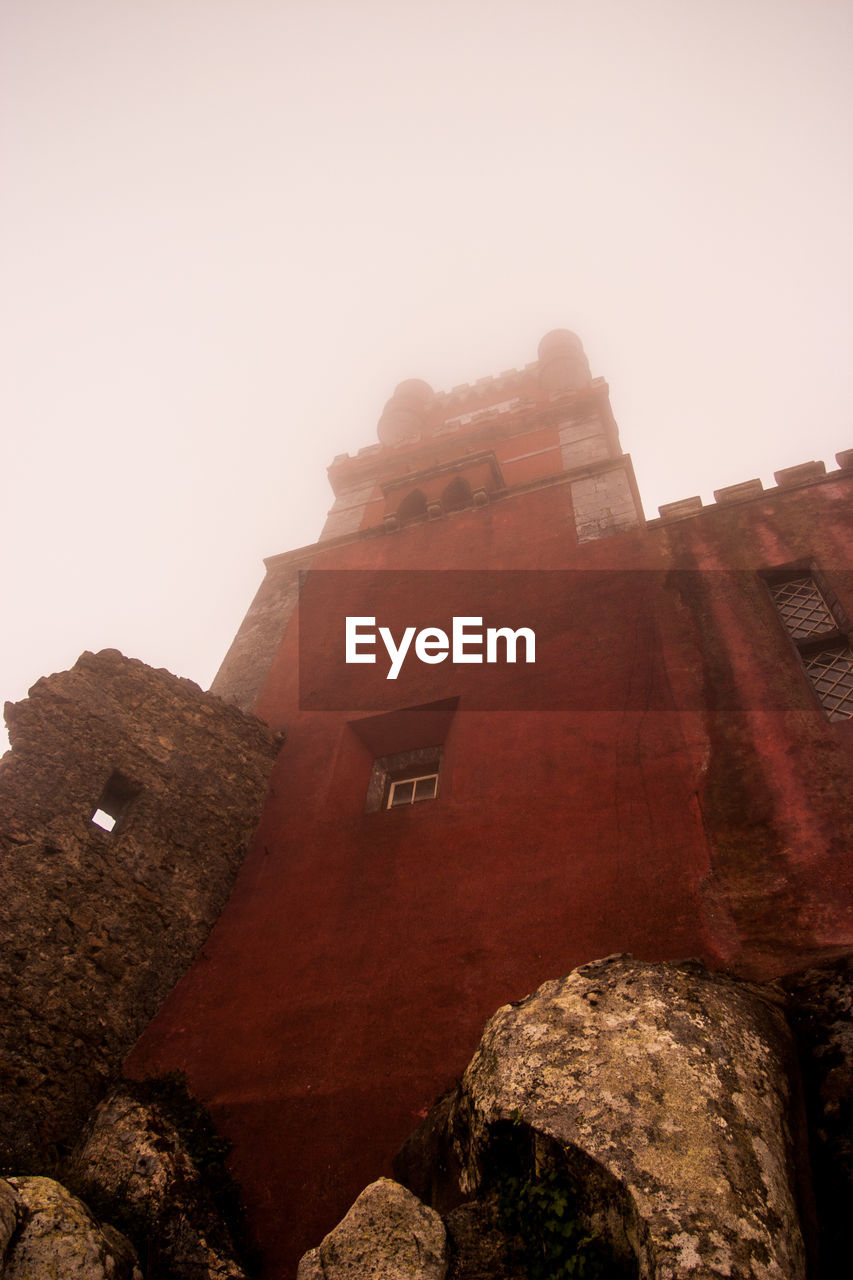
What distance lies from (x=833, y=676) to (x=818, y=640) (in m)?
0.45

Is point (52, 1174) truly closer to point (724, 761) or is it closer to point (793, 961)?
point (793, 961)

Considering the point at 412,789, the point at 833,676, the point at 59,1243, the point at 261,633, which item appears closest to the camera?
the point at 59,1243

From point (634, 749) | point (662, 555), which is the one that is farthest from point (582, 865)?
point (662, 555)

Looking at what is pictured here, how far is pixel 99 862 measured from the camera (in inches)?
264

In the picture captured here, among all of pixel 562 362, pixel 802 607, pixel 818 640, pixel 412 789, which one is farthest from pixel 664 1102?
pixel 562 362

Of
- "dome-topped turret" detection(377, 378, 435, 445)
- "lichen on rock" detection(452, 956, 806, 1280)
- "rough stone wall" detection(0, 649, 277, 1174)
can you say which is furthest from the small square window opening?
"dome-topped turret" detection(377, 378, 435, 445)

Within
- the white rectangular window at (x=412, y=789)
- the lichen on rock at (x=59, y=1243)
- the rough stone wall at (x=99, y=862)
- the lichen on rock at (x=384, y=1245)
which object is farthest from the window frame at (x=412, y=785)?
the lichen on rock at (x=59, y=1243)

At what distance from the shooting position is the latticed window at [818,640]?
6.93m

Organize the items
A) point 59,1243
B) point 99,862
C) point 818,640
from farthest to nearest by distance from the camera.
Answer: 1. point 818,640
2. point 99,862
3. point 59,1243

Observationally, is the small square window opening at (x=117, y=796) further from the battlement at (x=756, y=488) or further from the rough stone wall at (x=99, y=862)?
the battlement at (x=756, y=488)

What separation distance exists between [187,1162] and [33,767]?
→ 355cm

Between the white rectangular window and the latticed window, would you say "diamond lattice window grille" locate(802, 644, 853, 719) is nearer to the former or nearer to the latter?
the latticed window

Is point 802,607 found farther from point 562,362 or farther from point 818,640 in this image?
point 562,362

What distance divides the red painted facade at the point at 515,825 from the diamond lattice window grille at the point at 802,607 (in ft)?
0.48
